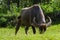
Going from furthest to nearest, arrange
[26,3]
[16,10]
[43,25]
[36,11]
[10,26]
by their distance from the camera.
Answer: [26,3]
[16,10]
[10,26]
[36,11]
[43,25]

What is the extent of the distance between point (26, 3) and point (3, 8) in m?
3.73

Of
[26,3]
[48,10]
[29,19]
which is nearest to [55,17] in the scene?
[48,10]

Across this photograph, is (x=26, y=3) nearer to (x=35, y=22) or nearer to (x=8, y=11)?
(x=8, y=11)

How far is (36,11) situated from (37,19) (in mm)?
714

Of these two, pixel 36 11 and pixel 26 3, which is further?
pixel 26 3

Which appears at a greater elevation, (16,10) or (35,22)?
(35,22)

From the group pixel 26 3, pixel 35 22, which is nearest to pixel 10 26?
pixel 26 3

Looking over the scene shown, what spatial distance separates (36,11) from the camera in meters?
13.1

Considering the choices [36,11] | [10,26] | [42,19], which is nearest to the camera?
[42,19]

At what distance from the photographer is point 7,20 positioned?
2480 centimetres

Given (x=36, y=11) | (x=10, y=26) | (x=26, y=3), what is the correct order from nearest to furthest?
(x=36, y=11) → (x=10, y=26) → (x=26, y=3)

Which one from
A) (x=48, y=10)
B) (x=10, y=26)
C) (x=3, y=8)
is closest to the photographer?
(x=10, y=26)

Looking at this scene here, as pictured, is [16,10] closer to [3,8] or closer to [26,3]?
[3,8]

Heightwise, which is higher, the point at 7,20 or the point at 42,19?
the point at 42,19
